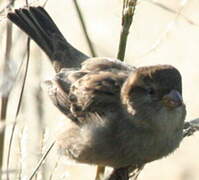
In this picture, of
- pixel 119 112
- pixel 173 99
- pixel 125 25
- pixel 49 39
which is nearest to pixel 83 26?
pixel 125 25

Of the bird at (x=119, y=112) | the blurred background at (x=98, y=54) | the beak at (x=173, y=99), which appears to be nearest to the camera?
the blurred background at (x=98, y=54)

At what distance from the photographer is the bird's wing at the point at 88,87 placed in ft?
13.2

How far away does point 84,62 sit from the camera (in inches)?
180

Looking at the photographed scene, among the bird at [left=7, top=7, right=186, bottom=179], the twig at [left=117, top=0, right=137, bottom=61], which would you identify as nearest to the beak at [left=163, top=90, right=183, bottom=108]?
the bird at [left=7, top=7, right=186, bottom=179]

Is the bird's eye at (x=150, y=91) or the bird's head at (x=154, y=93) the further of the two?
the bird's eye at (x=150, y=91)

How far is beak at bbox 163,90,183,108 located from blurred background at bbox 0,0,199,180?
24 centimetres

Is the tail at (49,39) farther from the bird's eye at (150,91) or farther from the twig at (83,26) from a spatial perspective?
the twig at (83,26)

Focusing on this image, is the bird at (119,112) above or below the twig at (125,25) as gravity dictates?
below

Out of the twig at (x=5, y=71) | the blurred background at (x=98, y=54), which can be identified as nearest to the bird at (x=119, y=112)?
the blurred background at (x=98, y=54)

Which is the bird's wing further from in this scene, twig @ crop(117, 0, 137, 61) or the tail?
twig @ crop(117, 0, 137, 61)

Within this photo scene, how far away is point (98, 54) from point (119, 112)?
1.85 ft

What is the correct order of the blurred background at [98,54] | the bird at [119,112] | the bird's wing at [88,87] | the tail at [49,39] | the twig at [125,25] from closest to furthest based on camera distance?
1. the blurred background at [98,54]
2. the twig at [125,25]
3. the bird at [119,112]
4. the bird's wing at [88,87]
5. the tail at [49,39]

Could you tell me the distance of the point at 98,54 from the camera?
3453 millimetres

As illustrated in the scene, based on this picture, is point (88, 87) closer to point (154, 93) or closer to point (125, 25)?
point (154, 93)
